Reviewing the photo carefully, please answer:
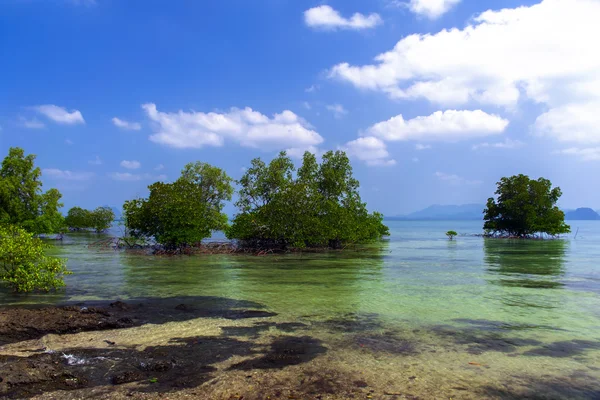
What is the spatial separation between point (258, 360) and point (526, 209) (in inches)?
2603

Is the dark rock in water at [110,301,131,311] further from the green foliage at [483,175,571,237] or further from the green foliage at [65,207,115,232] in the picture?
the green foliage at [65,207,115,232]

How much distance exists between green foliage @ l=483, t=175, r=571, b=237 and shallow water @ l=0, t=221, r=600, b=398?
42207mm

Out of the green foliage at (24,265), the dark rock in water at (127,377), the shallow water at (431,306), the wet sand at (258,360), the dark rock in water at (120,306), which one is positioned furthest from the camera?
the green foliage at (24,265)

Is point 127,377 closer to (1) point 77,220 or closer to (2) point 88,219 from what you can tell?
(2) point 88,219

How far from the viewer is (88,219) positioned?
89.0m

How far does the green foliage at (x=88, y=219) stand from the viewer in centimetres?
8894

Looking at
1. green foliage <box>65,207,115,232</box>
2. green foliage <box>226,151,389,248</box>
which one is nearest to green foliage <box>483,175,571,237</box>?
green foliage <box>226,151,389,248</box>

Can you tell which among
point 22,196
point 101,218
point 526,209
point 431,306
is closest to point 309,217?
point 431,306

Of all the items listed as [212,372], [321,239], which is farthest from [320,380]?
[321,239]

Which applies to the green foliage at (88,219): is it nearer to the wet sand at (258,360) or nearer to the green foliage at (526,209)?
the green foliage at (526,209)

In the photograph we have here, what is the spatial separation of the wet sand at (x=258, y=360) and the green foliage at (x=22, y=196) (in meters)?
42.2

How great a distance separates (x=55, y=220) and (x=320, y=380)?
52.5 metres

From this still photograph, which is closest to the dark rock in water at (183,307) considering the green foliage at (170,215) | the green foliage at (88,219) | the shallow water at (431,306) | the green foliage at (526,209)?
the shallow water at (431,306)

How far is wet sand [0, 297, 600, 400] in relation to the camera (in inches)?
244
